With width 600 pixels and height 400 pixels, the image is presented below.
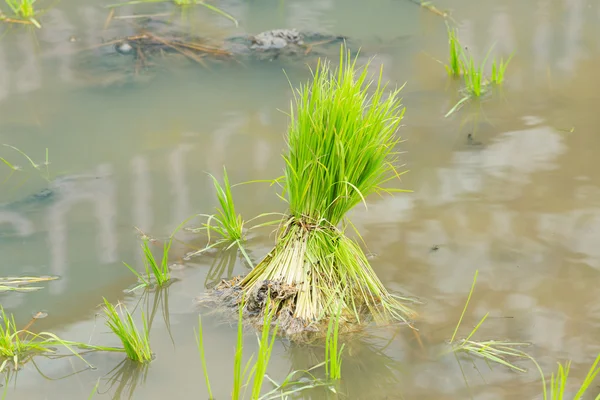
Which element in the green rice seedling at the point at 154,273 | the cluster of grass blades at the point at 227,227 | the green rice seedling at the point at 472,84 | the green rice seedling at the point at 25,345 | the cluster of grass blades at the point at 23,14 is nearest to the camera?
the green rice seedling at the point at 25,345

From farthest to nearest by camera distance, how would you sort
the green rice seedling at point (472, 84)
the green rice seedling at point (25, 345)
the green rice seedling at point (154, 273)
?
1. the green rice seedling at point (472, 84)
2. the green rice seedling at point (154, 273)
3. the green rice seedling at point (25, 345)

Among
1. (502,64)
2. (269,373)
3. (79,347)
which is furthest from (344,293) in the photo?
(502,64)

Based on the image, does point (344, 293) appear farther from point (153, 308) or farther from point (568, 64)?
point (568, 64)

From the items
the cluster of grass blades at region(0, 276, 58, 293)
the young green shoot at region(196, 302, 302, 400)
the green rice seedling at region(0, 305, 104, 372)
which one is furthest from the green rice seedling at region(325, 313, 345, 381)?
the cluster of grass blades at region(0, 276, 58, 293)

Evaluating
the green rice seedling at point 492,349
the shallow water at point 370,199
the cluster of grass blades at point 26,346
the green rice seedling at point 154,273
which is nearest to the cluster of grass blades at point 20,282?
the shallow water at point 370,199

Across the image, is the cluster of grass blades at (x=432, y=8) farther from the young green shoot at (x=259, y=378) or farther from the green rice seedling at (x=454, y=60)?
the young green shoot at (x=259, y=378)

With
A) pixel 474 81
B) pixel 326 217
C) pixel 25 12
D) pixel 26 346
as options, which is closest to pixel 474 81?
pixel 474 81
